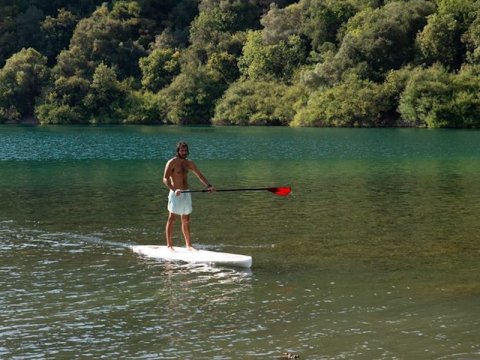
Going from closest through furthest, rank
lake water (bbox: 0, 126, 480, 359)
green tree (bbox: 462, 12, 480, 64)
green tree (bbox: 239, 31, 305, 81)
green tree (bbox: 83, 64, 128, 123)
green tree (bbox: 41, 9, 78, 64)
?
1. lake water (bbox: 0, 126, 480, 359)
2. green tree (bbox: 462, 12, 480, 64)
3. green tree (bbox: 239, 31, 305, 81)
4. green tree (bbox: 83, 64, 128, 123)
5. green tree (bbox: 41, 9, 78, 64)

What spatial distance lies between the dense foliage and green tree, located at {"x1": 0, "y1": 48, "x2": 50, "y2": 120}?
0.68ft

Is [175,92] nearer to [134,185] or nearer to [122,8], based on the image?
[122,8]

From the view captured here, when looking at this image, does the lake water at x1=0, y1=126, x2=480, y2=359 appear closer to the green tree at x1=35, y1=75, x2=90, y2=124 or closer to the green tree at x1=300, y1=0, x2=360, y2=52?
the green tree at x1=300, y1=0, x2=360, y2=52

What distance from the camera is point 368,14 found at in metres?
103

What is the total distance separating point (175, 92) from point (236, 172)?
7882cm

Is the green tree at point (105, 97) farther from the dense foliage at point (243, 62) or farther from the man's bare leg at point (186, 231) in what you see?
the man's bare leg at point (186, 231)

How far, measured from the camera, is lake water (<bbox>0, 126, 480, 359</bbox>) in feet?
39.5

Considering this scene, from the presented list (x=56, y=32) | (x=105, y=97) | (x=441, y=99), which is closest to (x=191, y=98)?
(x=105, y=97)

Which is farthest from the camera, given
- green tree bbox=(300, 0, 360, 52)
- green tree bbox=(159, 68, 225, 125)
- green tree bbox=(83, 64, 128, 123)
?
green tree bbox=(83, 64, 128, 123)

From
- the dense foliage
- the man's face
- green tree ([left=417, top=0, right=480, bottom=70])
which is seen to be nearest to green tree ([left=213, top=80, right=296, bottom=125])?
the dense foliage

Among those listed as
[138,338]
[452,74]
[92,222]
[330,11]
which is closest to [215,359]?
[138,338]

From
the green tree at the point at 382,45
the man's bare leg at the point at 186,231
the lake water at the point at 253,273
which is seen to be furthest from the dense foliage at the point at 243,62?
the man's bare leg at the point at 186,231

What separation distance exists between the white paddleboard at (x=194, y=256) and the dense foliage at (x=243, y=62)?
74.5 metres

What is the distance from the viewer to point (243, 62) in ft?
393
